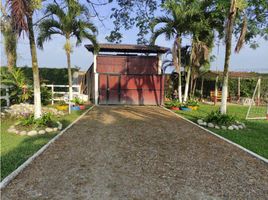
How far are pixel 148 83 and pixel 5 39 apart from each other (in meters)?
9.45

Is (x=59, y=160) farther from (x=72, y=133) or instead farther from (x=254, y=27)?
(x=254, y=27)

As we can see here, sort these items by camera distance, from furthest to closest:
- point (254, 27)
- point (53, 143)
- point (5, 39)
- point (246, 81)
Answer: point (246, 81) → point (254, 27) → point (5, 39) → point (53, 143)

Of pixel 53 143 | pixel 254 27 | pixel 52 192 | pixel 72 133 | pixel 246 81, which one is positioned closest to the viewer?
pixel 52 192

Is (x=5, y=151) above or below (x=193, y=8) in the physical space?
below

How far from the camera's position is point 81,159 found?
546 centimetres

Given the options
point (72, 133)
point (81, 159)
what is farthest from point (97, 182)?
point (72, 133)

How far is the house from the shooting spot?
18.7 metres

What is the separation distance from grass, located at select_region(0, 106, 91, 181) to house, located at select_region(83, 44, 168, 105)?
10490mm

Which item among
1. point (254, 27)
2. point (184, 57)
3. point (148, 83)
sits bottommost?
point (148, 83)

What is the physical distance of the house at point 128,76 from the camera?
18.7m

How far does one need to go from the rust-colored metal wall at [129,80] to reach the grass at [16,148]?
10596 millimetres

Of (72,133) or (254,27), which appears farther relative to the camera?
(254,27)

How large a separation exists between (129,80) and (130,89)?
643mm

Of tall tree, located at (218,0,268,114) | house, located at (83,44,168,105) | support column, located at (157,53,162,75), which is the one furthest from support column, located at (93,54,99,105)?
tall tree, located at (218,0,268,114)
